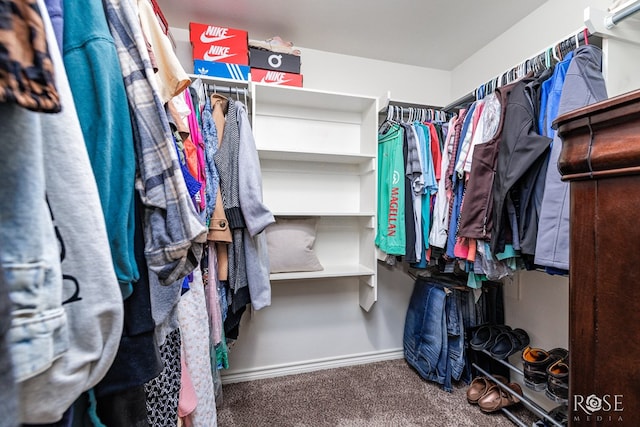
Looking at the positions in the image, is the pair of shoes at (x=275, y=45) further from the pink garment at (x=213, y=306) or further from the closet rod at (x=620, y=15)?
the closet rod at (x=620, y=15)

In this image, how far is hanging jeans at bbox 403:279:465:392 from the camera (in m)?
1.75

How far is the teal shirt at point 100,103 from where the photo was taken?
39cm

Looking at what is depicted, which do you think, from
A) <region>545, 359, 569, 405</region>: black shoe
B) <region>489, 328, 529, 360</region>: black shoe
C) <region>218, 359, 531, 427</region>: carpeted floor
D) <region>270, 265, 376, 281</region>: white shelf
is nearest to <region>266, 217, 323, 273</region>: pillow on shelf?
<region>270, 265, 376, 281</region>: white shelf

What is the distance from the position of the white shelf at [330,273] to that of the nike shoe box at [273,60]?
1237 millimetres

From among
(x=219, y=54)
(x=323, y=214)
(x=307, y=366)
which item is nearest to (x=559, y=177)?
(x=323, y=214)

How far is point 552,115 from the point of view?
3.44 feet

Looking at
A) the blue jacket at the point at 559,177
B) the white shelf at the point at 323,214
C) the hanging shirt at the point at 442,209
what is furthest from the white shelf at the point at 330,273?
the blue jacket at the point at 559,177

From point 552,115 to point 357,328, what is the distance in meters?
1.72

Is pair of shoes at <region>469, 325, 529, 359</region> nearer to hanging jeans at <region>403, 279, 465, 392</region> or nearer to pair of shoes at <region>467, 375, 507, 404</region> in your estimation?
hanging jeans at <region>403, 279, 465, 392</region>

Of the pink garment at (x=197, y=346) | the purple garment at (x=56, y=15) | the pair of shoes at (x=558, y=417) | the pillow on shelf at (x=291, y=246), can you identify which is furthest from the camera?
the pillow on shelf at (x=291, y=246)

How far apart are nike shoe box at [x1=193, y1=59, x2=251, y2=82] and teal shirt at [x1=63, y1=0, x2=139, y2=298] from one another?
121cm

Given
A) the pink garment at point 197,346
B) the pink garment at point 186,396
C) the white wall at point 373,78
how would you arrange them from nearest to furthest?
the pink garment at point 186,396
the pink garment at point 197,346
the white wall at point 373,78

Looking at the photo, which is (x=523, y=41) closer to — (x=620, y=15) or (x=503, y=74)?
(x=503, y=74)

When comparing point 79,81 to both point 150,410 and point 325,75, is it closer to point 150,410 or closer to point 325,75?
point 150,410
